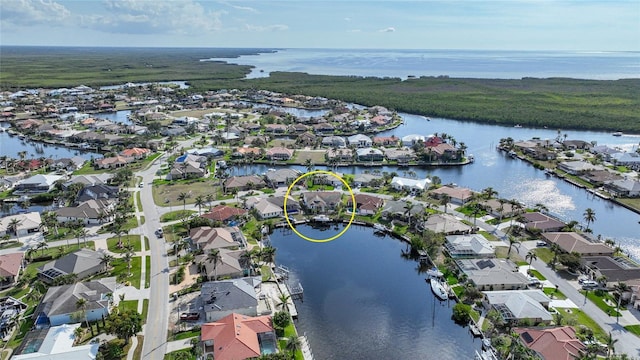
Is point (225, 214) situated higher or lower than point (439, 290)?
higher

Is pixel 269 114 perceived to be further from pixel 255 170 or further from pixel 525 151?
pixel 525 151

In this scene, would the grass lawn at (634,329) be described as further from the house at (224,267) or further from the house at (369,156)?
the house at (369,156)

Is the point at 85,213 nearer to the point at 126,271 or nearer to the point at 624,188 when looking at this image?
the point at 126,271

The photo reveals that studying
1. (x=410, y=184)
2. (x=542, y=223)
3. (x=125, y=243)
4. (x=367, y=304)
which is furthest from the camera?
(x=410, y=184)

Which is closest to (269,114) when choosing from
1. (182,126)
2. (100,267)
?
(182,126)

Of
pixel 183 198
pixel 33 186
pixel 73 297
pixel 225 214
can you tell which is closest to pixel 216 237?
pixel 225 214

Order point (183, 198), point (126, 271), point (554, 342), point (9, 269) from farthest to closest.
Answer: point (183, 198)
point (126, 271)
point (9, 269)
point (554, 342)

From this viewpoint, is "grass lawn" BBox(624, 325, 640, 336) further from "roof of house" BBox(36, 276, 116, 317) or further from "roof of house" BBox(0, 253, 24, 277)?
"roof of house" BBox(0, 253, 24, 277)

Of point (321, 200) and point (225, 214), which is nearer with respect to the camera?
point (225, 214)
